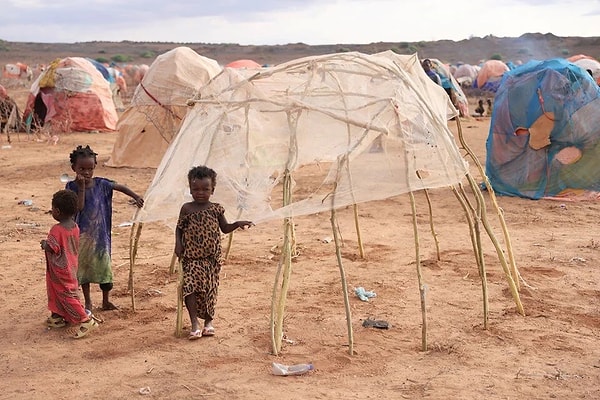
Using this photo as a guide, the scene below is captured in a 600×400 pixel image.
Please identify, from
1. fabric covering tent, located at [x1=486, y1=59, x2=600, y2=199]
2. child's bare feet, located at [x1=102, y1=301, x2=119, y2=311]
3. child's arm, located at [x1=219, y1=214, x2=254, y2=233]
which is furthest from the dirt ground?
fabric covering tent, located at [x1=486, y1=59, x2=600, y2=199]

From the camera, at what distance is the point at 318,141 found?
4.86 meters

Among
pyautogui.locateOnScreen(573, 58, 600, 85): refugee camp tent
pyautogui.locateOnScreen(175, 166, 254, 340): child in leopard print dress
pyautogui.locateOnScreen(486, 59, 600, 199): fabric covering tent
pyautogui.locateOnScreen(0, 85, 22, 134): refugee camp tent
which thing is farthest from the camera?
pyautogui.locateOnScreen(573, 58, 600, 85): refugee camp tent

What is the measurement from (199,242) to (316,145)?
987mm

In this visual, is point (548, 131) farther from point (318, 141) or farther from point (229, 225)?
point (229, 225)

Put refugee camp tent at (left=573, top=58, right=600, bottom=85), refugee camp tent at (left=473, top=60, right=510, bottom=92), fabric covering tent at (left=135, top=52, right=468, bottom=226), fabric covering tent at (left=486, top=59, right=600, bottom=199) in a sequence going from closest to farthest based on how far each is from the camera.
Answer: fabric covering tent at (left=135, top=52, right=468, bottom=226)
fabric covering tent at (left=486, top=59, right=600, bottom=199)
refugee camp tent at (left=573, top=58, right=600, bottom=85)
refugee camp tent at (left=473, top=60, right=510, bottom=92)

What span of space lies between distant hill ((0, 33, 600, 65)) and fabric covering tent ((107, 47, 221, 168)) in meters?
52.1

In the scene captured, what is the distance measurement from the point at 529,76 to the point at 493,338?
6.26m

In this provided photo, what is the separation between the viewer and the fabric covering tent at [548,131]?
9875 millimetres

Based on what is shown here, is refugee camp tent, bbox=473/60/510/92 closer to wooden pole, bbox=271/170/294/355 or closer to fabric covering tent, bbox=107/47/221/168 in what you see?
fabric covering tent, bbox=107/47/221/168

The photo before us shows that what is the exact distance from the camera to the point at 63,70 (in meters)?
17.0

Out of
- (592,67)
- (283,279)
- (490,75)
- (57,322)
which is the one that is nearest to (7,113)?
(57,322)

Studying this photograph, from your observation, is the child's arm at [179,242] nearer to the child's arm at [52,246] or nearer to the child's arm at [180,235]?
the child's arm at [180,235]

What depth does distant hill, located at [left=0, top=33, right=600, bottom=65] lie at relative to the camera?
67312 millimetres

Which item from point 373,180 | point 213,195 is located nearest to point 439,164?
point 373,180
